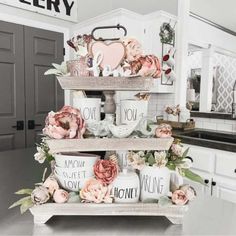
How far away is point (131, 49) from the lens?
77 cm

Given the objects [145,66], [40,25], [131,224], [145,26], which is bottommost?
[131,224]

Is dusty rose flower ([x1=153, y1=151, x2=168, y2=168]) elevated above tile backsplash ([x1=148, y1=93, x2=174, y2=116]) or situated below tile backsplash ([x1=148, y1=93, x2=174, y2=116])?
below

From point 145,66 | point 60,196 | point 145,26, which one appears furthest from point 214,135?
point 60,196

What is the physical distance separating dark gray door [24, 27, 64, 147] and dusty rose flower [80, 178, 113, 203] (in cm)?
279

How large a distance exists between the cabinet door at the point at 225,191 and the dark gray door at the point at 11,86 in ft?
7.69

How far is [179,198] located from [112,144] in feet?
0.79

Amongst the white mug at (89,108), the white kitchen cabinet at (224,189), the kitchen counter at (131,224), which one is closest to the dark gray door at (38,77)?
the white kitchen cabinet at (224,189)

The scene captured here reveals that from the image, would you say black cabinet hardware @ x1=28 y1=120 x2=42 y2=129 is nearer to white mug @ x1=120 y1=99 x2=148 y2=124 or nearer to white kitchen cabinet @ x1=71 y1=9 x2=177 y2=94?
white kitchen cabinet @ x1=71 y1=9 x2=177 y2=94

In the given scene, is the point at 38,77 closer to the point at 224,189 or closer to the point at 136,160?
the point at 224,189

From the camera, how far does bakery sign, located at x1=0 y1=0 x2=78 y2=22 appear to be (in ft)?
10.3

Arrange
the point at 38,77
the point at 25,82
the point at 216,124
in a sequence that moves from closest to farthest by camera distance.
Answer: the point at 216,124 → the point at 25,82 → the point at 38,77

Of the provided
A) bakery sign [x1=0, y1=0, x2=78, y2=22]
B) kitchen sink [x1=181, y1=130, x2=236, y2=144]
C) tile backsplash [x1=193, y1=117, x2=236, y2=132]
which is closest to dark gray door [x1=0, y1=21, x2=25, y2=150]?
bakery sign [x1=0, y1=0, x2=78, y2=22]

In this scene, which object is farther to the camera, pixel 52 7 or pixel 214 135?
pixel 52 7

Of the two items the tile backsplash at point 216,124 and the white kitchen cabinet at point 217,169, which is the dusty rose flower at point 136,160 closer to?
the white kitchen cabinet at point 217,169
